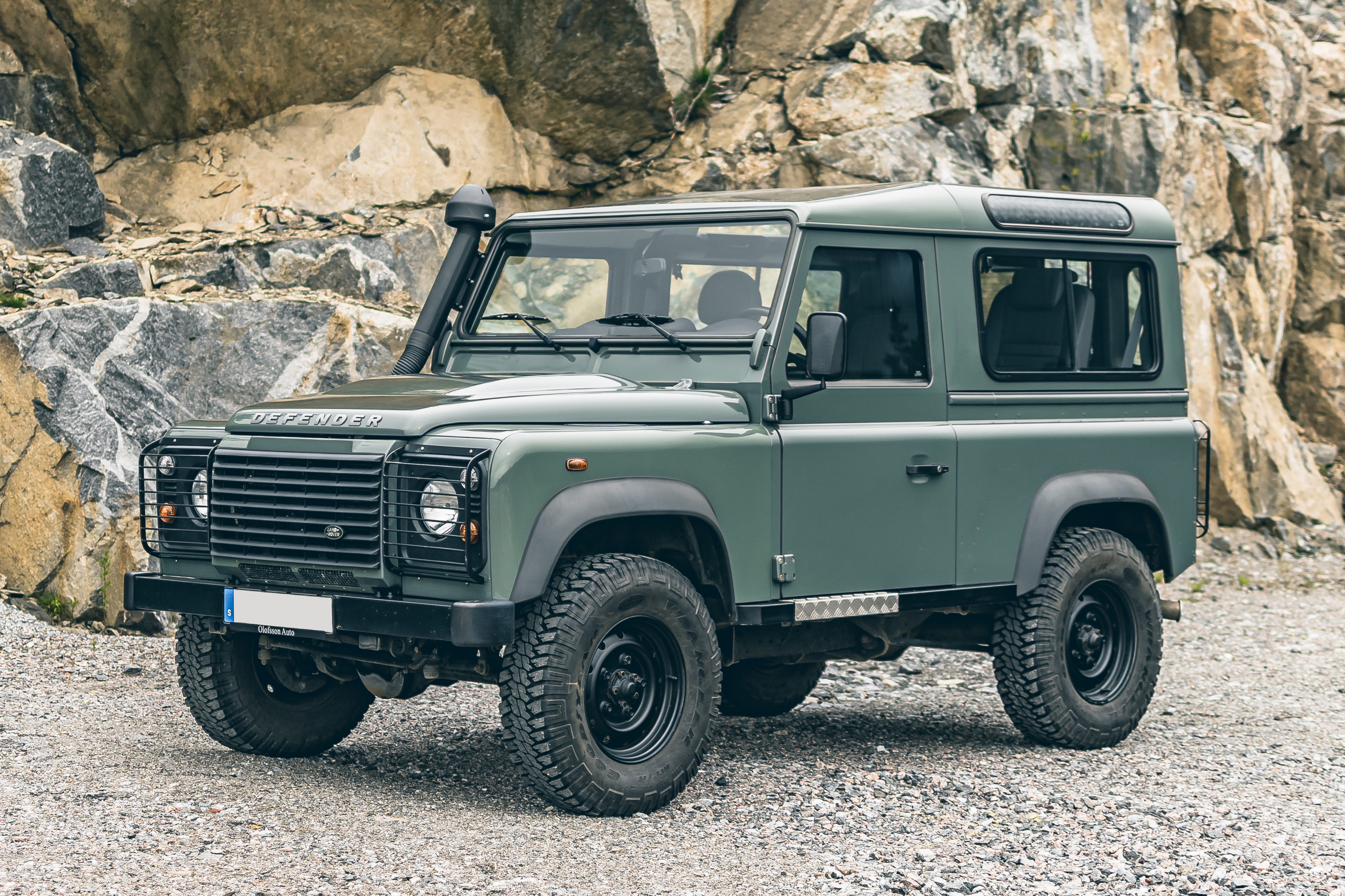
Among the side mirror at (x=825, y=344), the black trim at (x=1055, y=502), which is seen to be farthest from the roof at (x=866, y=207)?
the black trim at (x=1055, y=502)

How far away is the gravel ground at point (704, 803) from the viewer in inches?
193

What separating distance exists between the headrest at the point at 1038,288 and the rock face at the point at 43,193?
22.7ft

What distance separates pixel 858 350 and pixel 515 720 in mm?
2168

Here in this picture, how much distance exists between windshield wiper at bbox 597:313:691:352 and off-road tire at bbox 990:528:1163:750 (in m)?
2.11

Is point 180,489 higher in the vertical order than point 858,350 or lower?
lower

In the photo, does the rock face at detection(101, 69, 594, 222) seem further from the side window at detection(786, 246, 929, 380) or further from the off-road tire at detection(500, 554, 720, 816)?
the off-road tire at detection(500, 554, 720, 816)

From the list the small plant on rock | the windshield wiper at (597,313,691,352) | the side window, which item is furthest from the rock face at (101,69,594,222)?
the side window

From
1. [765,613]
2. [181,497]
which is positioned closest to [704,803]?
[765,613]

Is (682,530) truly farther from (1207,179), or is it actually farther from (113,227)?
(1207,179)

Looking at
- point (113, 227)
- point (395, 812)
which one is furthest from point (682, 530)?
point (113, 227)

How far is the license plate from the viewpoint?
5488 mm

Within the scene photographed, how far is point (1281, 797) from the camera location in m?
6.28

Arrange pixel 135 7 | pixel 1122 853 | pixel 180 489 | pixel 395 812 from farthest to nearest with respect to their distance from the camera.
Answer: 1. pixel 135 7
2. pixel 180 489
3. pixel 395 812
4. pixel 1122 853

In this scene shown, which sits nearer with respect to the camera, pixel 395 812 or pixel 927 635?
pixel 395 812
